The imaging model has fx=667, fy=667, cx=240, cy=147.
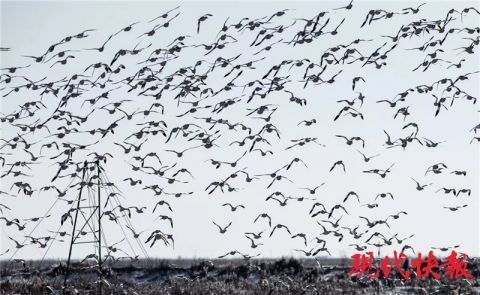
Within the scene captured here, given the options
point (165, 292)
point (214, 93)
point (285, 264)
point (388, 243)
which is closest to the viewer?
point (214, 93)

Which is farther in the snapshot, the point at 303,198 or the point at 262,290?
the point at 262,290

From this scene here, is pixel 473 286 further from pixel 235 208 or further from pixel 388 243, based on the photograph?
pixel 235 208

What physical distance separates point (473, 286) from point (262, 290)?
28.1ft

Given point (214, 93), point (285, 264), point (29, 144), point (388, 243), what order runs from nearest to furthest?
point (214, 93)
point (29, 144)
point (388, 243)
point (285, 264)

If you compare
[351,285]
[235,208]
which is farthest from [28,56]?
[351,285]

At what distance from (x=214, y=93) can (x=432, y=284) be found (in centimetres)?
1521

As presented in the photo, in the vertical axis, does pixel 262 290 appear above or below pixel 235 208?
below

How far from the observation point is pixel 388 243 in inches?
666

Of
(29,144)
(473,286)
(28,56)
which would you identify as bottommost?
(473,286)

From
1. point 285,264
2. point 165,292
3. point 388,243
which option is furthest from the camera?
point 285,264

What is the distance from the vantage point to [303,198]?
51.2ft

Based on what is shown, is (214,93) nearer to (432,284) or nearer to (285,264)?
(432,284)

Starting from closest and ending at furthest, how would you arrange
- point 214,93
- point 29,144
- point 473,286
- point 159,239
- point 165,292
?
point 159,239 < point 214,93 < point 29,144 < point 165,292 < point 473,286

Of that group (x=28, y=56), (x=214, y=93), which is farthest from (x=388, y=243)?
(x=28, y=56)
